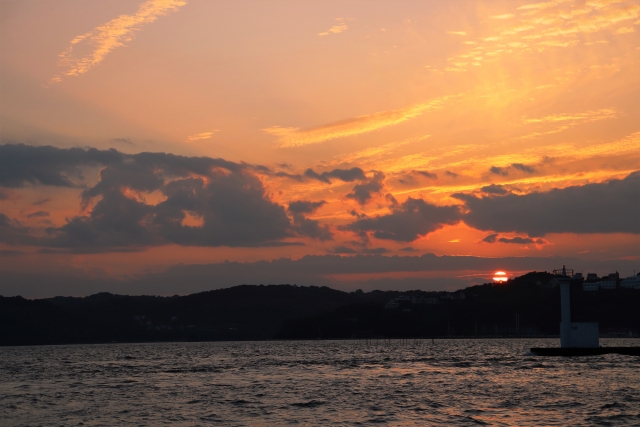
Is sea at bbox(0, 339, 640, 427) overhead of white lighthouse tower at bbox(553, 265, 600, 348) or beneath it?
beneath

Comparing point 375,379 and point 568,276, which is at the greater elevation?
point 568,276

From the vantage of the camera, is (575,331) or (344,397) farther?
(575,331)

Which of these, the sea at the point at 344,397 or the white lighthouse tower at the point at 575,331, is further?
the white lighthouse tower at the point at 575,331

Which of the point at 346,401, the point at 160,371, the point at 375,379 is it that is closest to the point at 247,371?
the point at 160,371

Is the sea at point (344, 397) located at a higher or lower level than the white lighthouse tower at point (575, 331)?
lower

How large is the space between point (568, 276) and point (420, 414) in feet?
172

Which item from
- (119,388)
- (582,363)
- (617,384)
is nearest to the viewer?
(617,384)

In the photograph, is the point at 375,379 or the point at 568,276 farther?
the point at 568,276

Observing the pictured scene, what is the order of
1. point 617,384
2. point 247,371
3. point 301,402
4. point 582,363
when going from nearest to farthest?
point 301,402 < point 617,384 < point 582,363 < point 247,371

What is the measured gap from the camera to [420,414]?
52.6 m

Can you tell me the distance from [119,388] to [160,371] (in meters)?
30.3

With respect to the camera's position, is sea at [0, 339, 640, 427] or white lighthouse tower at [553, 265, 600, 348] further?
white lighthouse tower at [553, 265, 600, 348]

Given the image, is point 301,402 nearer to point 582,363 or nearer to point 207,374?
point 207,374

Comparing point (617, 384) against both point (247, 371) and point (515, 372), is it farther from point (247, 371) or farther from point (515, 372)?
point (247, 371)
